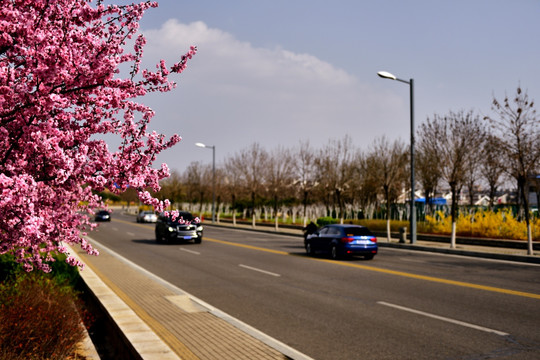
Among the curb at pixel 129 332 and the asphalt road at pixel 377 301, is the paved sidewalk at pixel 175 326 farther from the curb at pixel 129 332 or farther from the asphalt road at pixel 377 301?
the asphalt road at pixel 377 301

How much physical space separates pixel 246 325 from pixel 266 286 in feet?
15.7

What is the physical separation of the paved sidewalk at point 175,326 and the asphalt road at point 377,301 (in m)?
0.57

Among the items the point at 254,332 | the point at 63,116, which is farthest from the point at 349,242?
the point at 63,116

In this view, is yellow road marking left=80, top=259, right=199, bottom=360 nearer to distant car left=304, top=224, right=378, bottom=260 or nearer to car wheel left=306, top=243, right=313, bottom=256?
distant car left=304, top=224, right=378, bottom=260

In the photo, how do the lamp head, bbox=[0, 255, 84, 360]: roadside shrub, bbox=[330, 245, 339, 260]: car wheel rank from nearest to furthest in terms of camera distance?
bbox=[0, 255, 84, 360]: roadside shrub, bbox=[330, 245, 339, 260]: car wheel, the lamp head

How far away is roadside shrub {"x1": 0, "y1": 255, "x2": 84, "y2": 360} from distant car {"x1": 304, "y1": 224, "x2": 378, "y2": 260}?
12.9 metres

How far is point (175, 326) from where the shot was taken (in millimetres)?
8172

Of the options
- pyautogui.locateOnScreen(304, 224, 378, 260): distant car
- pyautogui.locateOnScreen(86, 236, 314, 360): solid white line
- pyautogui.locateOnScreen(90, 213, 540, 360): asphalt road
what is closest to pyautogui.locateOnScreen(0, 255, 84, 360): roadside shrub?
pyautogui.locateOnScreen(86, 236, 314, 360): solid white line

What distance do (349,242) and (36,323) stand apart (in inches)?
572

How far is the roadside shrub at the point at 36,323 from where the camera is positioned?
576cm

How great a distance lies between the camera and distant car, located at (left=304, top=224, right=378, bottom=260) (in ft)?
64.0

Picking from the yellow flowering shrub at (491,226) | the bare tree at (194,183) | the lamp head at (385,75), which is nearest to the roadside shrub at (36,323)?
the lamp head at (385,75)

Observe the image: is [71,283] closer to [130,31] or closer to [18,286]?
[18,286]

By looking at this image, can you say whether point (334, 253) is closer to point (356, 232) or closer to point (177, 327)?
point (356, 232)
